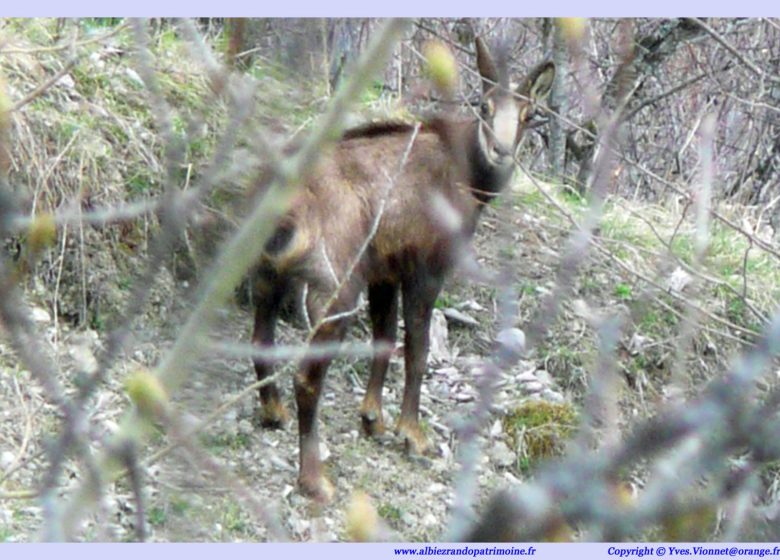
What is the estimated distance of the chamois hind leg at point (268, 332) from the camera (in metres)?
5.35

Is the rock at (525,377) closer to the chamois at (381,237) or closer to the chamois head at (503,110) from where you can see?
the chamois at (381,237)

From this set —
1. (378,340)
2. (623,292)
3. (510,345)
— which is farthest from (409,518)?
(510,345)

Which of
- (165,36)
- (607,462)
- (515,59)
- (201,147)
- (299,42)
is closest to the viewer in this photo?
(607,462)

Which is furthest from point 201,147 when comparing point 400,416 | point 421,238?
point 400,416

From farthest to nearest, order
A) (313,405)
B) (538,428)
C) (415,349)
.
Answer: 1. (538,428)
2. (415,349)
3. (313,405)

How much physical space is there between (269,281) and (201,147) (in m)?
0.78

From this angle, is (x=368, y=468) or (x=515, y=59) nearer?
(x=368, y=468)

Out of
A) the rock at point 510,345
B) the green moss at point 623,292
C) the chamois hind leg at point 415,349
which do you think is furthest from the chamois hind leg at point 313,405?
the rock at point 510,345

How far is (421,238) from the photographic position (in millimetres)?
5426

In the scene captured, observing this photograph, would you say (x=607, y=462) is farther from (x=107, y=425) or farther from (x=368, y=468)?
(x=368, y=468)

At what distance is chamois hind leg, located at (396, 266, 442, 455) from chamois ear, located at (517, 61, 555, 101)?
0.89 meters

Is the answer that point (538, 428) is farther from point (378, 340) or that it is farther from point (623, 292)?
point (623, 292)

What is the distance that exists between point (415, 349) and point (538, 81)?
1.30 m

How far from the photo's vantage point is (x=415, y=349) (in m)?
5.71
